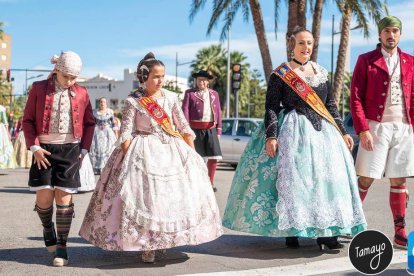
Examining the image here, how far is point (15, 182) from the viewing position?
12352 millimetres

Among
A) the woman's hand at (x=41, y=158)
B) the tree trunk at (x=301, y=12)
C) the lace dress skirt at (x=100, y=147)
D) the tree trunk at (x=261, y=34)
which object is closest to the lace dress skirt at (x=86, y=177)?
the lace dress skirt at (x=100, y=147)

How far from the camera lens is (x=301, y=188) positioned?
500 centimetres

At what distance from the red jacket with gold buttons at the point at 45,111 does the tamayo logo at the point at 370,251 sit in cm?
259

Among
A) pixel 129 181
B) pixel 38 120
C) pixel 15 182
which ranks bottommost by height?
pixel 15 182

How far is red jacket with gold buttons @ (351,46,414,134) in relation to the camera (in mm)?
5492

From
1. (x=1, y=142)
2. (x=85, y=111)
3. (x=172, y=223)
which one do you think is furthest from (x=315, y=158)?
(x=1, y=142)

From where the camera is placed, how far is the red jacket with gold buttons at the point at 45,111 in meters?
4.93

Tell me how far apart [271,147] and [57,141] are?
1685 mm

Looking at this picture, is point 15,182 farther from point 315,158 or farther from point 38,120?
point 315,158

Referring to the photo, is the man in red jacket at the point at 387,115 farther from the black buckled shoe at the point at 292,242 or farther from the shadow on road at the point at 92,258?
the shadow on road at the point at 92,258

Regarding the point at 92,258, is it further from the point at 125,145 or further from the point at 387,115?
the point at 387,115

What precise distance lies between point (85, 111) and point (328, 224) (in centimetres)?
210

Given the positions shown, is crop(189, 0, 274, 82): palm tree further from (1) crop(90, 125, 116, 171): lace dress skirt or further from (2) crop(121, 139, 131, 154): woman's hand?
(2) crop(121, 139, 131, 154): woman's hand

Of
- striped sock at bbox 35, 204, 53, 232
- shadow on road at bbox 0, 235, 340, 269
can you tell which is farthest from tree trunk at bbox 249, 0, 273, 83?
striped sock at bbox 35, 204, 53, 232
